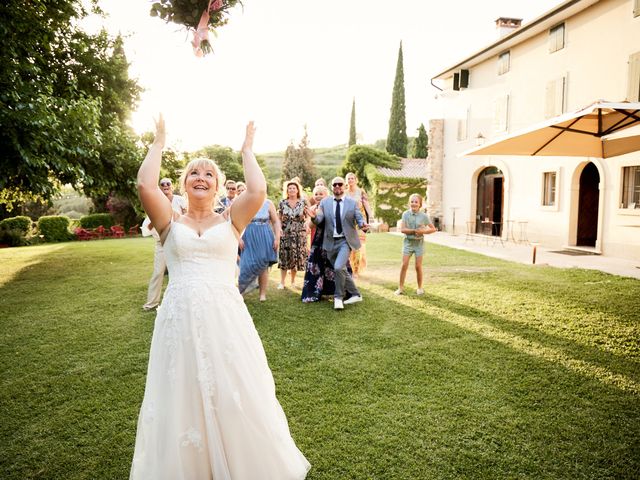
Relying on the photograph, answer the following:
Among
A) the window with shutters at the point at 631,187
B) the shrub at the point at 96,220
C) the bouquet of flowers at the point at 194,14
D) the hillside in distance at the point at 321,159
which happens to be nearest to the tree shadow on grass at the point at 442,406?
the bouquet of flowers at the point at 194,14

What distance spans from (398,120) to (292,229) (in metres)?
Answer: 37.7

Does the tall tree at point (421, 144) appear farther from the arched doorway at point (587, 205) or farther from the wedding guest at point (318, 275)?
the wedding guest at point (318, 275)

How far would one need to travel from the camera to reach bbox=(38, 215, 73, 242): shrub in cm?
2625

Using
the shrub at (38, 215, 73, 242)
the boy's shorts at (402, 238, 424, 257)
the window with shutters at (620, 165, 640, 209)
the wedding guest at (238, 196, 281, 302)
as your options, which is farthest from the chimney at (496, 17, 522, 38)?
the shrub at (38, 215, 73, 242)

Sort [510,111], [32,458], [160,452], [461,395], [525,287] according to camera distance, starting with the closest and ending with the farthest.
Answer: [160,452] < [32,458] < [461,395] < [525,287] < [510,111]

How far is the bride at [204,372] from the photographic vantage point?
221cm

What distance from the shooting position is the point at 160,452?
2.20 m

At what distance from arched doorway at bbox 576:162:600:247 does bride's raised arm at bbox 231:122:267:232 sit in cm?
1642

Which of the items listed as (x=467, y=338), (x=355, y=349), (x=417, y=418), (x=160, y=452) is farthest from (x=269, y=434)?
(x=467, y=338)

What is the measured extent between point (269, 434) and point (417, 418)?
162 centimetres

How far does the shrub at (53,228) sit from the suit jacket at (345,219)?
2537cm

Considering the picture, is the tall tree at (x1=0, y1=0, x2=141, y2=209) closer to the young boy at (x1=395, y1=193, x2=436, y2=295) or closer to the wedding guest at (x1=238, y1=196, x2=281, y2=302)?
the wedding guest at (x1=238, y1=196, x2=281, y2=302)

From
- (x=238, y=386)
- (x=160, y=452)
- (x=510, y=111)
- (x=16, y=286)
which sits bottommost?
(x=16, y=286)

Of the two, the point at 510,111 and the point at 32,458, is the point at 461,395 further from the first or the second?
the point at 510,111
